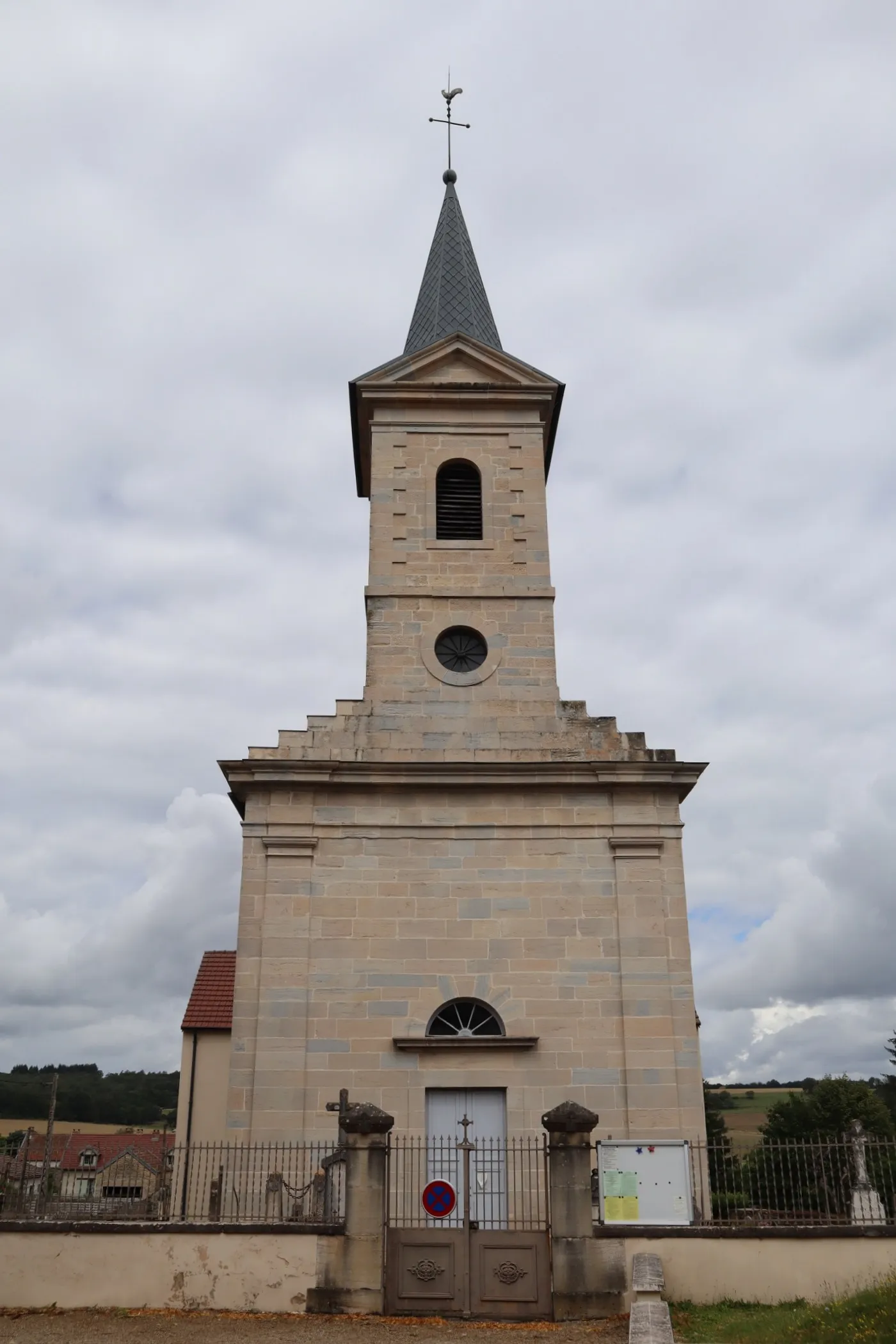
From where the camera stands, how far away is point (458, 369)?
22.6 metres

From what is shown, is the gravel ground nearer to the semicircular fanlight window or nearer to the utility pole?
the utility pole

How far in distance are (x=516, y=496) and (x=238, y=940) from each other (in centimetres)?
931

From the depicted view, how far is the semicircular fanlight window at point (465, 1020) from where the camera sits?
17.7 meters

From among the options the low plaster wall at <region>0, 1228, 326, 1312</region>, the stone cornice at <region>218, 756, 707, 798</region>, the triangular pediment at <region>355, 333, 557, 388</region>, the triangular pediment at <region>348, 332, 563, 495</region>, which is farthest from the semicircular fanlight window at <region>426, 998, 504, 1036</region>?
the triangular pediment at <region>355, 333, 557, 388</region>

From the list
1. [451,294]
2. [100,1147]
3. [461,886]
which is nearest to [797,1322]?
[461,886]

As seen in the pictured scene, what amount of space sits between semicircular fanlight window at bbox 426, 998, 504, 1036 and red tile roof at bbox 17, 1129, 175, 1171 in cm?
3267

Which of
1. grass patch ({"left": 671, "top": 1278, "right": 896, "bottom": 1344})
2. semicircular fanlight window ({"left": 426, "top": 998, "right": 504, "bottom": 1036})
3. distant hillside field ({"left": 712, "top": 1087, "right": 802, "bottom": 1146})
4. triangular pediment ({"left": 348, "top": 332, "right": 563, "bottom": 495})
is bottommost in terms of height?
grass patch ({"left": 671, "top": 1278, "right": 896, "bottom": 1344})

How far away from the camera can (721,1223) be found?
1400 cm

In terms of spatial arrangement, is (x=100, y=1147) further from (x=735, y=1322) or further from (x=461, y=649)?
A: (x=735, y=1322)

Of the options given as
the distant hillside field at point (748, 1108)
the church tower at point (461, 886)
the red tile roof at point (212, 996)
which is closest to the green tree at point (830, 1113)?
the distant hillside field at point (748, 1108)

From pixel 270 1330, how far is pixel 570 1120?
381 cm

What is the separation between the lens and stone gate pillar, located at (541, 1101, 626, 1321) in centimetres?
1292

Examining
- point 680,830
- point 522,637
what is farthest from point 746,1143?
point 522,637

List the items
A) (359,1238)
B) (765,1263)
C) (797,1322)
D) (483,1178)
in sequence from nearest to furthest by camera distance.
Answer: (797,1322) < (359,1238) < (765,1263) < (483,1178)
